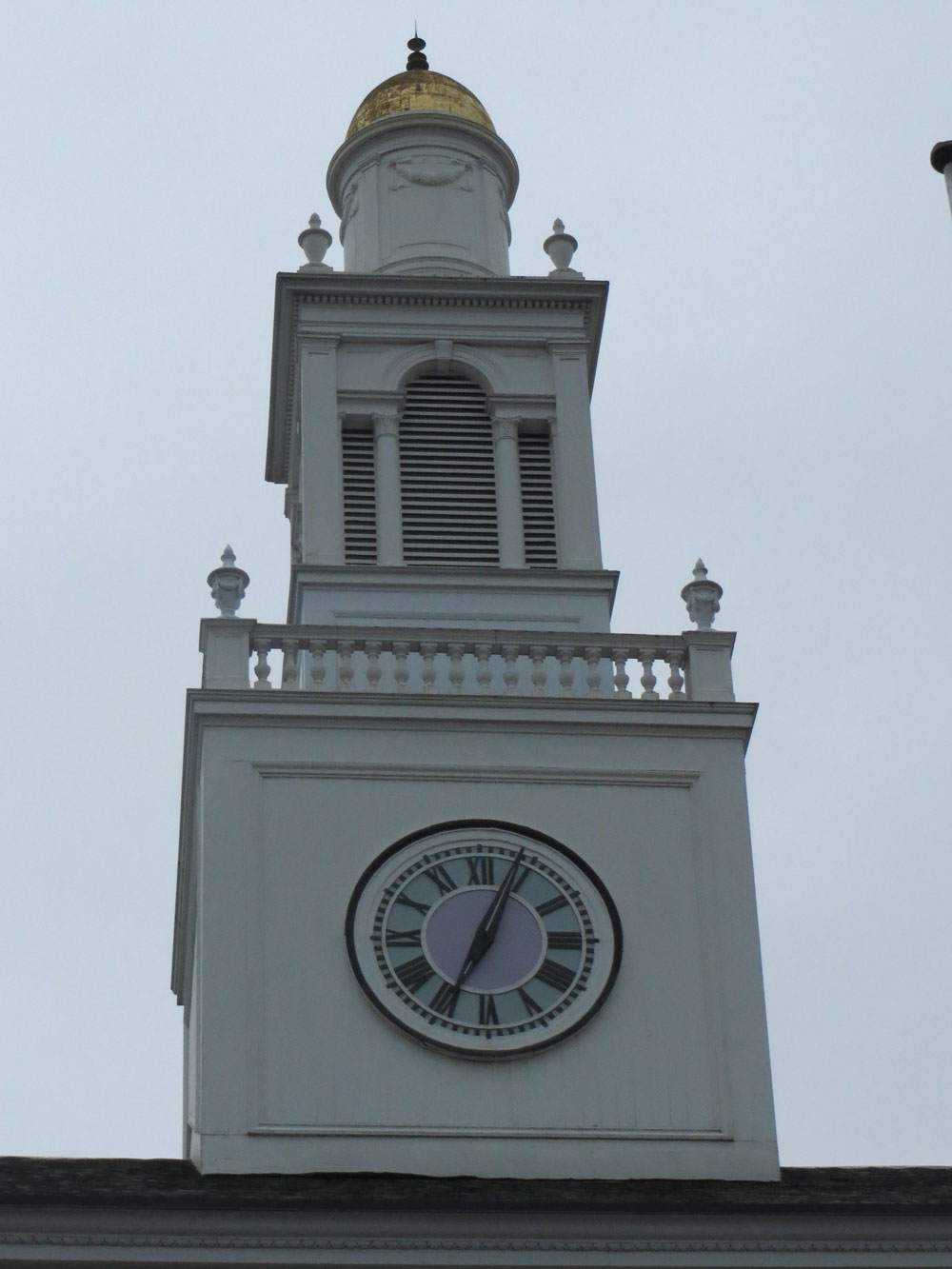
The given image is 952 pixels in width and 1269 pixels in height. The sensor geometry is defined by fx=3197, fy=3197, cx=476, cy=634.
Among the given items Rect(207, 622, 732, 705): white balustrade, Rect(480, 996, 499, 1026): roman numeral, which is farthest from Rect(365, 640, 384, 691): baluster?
Rect(480, 996, 499, 1026): roman numeral

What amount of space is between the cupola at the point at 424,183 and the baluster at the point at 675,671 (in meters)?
6.06

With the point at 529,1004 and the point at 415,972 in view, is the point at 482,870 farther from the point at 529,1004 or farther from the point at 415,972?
the point at 529,1004

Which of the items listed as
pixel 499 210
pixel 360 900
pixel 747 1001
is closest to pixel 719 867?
pixel 747 1001

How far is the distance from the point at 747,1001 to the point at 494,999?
82.9 inches

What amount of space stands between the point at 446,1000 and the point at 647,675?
380cm

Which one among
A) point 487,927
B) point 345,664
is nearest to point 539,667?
point 345,664

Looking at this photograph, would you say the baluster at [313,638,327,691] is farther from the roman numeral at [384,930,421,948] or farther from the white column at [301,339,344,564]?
the roman numeral at [384,930,421,948]

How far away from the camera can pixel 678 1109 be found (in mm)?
25781

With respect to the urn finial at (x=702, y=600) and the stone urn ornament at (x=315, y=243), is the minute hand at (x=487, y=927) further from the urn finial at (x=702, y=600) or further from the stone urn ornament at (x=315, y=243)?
the stone urn ornament at (x=315, y=243)

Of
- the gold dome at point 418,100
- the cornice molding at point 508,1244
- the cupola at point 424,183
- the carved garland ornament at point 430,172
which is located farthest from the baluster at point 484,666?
the gold dome at point 418,100

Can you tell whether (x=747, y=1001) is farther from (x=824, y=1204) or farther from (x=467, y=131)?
(x=467, y=131)

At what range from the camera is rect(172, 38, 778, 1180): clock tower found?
Result: 25.6m

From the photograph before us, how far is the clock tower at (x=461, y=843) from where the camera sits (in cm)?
2558

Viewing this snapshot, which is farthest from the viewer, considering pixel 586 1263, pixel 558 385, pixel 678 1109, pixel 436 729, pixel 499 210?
pixel 499 210
